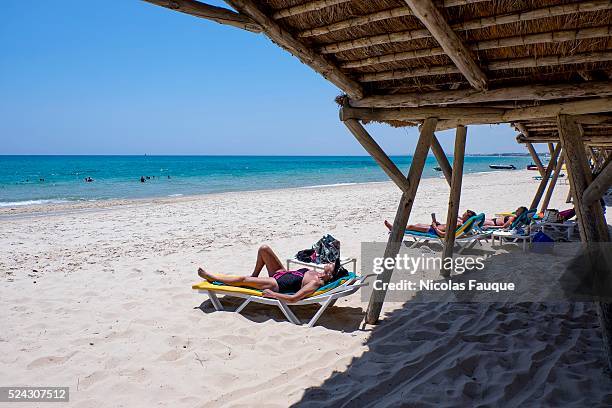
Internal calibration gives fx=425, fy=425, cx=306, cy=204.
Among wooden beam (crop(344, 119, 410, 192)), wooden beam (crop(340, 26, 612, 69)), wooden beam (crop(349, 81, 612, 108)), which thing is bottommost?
wooden beam (crop(344, 119, 410, 192))

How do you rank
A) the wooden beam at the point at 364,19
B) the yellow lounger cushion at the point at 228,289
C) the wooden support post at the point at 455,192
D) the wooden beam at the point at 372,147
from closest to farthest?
the wooden beam at the point at 364,19
the wooden beam at the point at 372,147
the yellow lounger cushion at the point at 228,289
the wooden support post at the point at 455,192

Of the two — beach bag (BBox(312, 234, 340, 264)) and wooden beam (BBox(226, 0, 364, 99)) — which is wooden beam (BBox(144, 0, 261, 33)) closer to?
wooden beam (BBox(226, 0, 364, 99))

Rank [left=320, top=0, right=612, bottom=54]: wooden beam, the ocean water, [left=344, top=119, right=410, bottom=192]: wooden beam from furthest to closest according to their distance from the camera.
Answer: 1. the ocean water
2. [left=344, top=119, right=410, bottom=192]: wooden beam
3. [left=320, top=0, right=612, bottom=54]: wooden beam

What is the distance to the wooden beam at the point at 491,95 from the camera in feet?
9.40

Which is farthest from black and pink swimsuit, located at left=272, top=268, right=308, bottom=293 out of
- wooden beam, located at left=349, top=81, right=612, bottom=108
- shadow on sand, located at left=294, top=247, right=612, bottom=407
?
wooden beam, located at left=349, top=81, right=612, bottom=108

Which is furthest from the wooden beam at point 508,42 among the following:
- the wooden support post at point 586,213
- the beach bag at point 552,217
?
the beach bag at point 552,217

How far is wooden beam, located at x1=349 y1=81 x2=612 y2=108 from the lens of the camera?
9.40 feet

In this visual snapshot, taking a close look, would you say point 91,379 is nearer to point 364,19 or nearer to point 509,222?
point 364,19

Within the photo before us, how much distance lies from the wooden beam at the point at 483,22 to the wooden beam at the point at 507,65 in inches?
16.3

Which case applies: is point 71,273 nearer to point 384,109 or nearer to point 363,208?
point 384,109

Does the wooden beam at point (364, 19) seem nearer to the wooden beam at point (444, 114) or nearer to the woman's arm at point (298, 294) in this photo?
the wooden beam at point (444, 114)

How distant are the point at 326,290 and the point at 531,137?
6.01 m

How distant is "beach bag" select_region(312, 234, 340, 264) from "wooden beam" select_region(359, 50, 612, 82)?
5.87 feet

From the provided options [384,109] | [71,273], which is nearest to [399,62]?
[384,109]
